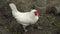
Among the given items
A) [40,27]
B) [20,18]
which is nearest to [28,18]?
[20,18]

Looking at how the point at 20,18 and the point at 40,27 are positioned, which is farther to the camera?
the point at 40,27

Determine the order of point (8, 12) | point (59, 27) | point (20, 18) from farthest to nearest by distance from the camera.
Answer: point (8, 12)
point (59, 27)
point (20, 18)

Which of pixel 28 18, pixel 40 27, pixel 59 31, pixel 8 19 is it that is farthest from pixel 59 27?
pixel 8 19

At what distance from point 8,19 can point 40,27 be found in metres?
0.86

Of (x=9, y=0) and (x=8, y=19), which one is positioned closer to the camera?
(x=8, y=19)

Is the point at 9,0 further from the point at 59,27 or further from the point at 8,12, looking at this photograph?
the point at 59,27

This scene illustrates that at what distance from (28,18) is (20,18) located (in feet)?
0.59

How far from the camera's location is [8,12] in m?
4.77

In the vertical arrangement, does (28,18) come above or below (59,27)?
above

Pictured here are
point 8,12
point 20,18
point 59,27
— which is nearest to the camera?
point 20,18

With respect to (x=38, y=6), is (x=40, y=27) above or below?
below

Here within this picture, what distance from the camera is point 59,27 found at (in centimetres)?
443

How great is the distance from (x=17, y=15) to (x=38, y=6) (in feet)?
3.50

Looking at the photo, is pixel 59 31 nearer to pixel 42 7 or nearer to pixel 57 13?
pixel 57 13
